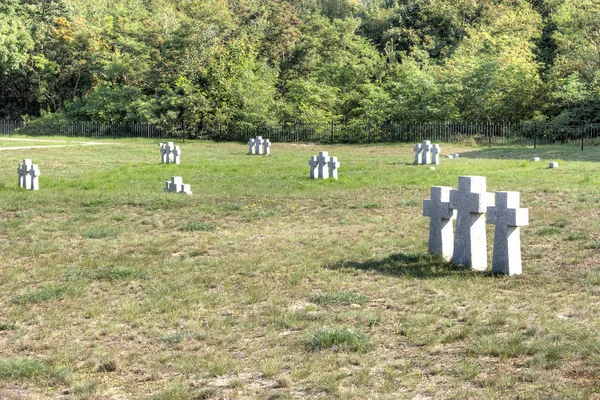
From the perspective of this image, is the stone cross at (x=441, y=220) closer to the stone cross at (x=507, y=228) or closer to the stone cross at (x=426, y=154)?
the stone cross at (x=507, y=228)

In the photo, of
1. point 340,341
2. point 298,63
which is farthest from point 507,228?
point 298,63

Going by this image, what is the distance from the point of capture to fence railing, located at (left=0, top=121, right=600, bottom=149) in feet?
137

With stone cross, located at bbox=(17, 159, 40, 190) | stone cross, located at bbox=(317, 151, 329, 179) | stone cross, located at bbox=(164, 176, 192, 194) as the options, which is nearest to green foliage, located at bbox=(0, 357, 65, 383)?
stone cross, located at bbox=(164, 176, 192, 194)

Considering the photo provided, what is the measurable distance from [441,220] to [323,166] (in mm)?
11553

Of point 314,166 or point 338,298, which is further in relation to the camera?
point 314,166

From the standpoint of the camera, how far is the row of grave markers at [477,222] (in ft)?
26.6

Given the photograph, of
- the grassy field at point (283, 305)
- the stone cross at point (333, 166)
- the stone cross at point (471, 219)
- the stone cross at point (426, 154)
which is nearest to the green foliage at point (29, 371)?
the grassy field at point (283, 305)

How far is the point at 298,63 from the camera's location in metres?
62.8

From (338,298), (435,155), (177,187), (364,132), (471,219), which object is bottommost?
(338,298)

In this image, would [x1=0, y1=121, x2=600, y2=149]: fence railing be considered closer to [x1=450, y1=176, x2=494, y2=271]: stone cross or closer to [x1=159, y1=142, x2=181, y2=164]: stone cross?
[x1=159, y1=142, x2=181, y2=164]: stone cross

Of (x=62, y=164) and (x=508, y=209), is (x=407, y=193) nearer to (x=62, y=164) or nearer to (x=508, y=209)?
(x=508, y=209)

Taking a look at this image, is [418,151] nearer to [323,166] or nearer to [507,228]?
[323,166]

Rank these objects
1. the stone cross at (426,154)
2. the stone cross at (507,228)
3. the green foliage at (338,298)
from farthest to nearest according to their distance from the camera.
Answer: the stone cross at (426,154) < the stone cross at (507,228) < the green foliage at (338,298)

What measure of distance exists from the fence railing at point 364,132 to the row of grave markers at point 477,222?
30187 mm
